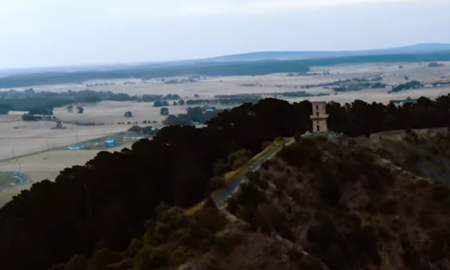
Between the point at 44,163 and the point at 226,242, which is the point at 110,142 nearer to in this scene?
the point at 44,163

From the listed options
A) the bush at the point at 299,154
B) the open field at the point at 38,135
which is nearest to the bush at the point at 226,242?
the bush at the point at 299,154

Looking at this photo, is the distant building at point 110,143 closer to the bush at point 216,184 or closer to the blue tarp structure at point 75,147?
the blue tarp structure at point 75,147

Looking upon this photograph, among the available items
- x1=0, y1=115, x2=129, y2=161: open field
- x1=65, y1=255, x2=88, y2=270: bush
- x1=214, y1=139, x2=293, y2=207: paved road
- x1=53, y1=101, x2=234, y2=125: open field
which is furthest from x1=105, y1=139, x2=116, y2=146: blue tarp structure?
x1=65, y1=255, x2=88, y2=270: bush

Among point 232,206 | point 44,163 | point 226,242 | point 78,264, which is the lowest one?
point 44,163

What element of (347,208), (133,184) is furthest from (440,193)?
(133,184)

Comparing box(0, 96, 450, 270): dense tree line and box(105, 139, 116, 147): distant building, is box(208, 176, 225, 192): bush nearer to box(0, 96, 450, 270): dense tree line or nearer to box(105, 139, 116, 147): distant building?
box(0, 96, 450, 270): dense tree line
